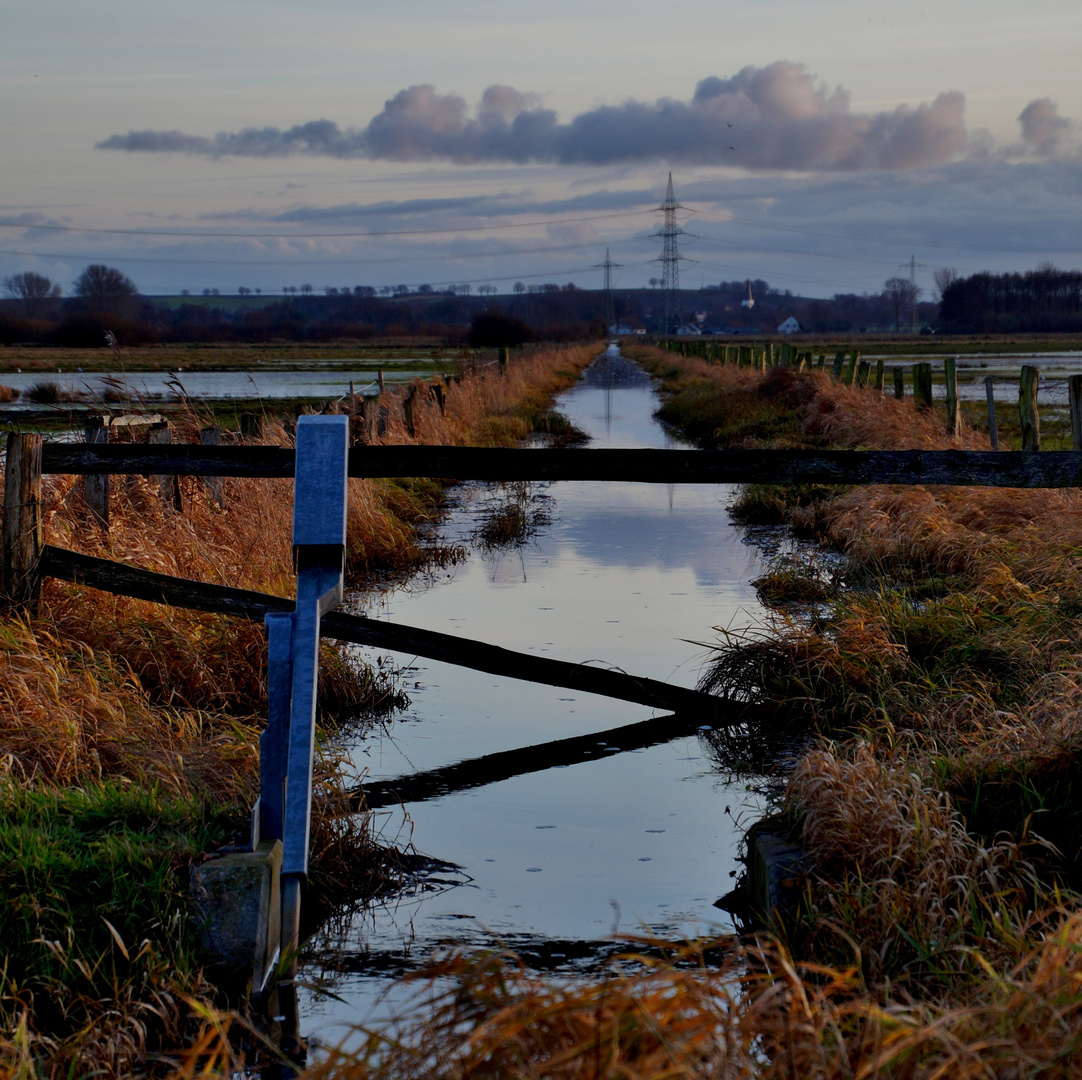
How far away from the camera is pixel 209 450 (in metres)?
5.79

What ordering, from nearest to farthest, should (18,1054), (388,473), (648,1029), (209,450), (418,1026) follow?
1. (648,1029)
2. (418,1026)
3. (18,1054)
4. (388,473)
5. (209,450)

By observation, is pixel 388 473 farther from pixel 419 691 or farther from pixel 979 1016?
pixel 979 1016

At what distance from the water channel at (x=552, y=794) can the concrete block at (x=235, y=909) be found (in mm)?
275

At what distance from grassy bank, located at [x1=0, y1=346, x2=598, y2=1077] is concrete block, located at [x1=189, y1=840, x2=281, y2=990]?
8cm

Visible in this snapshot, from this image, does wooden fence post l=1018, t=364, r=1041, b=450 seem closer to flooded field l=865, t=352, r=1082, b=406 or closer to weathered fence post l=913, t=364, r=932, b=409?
weathered fence post l=913, t=364, r=932, b=409

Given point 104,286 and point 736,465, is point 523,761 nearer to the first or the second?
point 736,465

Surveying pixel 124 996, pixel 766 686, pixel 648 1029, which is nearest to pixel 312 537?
pixel 124 996

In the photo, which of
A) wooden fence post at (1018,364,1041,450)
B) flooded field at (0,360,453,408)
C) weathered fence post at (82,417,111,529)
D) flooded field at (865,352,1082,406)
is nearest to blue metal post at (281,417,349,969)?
weathered fence post at (82,417,111,529)

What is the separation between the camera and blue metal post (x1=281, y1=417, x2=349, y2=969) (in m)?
3.30

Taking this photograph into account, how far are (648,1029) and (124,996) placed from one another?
1.82 m

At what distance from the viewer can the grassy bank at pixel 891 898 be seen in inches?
86.8

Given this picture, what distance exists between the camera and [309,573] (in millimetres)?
3369

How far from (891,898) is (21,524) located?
460 centimetres

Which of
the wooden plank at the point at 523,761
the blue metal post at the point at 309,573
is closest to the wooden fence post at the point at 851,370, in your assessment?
the wooden plank at the point at 523,761
